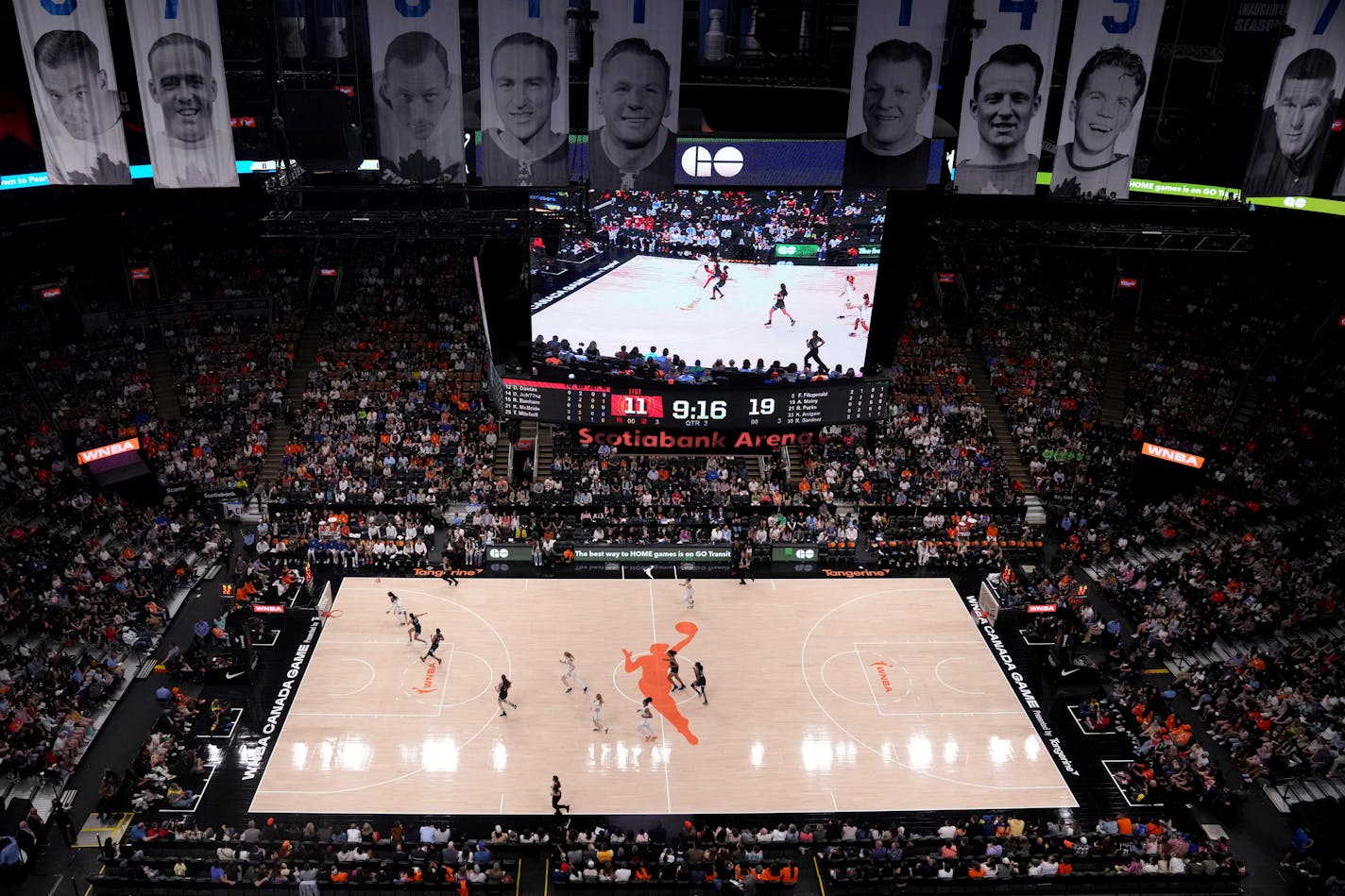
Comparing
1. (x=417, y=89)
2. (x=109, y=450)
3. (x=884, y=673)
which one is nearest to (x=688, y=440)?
(x=884, y=673)

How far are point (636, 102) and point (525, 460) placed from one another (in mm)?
13971

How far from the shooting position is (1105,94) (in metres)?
24.6

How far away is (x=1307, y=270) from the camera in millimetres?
38906

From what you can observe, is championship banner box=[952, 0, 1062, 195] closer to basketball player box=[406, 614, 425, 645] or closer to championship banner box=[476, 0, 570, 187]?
championship banner box=[476, 0, 570, 187]

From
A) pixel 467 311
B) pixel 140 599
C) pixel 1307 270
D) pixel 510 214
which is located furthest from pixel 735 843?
pixel 1307 270

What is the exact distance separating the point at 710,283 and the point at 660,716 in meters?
11.4

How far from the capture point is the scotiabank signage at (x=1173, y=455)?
3238 centimetres

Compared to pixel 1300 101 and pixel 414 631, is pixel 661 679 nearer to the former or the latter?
pixel 414 631

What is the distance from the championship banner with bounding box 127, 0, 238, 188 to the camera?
2339 centimetres

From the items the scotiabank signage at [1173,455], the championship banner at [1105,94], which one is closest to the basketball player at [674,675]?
the championship banner at [1105,94]

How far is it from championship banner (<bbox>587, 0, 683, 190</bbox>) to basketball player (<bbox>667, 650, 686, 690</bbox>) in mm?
11703

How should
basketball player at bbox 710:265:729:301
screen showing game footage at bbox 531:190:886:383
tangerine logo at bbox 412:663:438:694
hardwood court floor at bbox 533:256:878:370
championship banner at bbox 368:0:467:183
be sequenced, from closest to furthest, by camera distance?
championship banner at bbox 368:0:467:183
tangerine logo at bbox 412:663:438:694
screen showing game footage at bbox 531:190:886:383
hardwood court floor at bbox 533:256:878:370
basketball player at bbox 710:265:729:301

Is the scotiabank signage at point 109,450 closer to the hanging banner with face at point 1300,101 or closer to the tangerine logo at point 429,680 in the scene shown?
the tangerine logo at point 429,680

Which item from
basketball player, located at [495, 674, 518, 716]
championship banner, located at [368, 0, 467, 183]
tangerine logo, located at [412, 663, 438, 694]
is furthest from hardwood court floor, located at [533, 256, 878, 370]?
tangerine logo, located at [412, 663, 438, 694]
